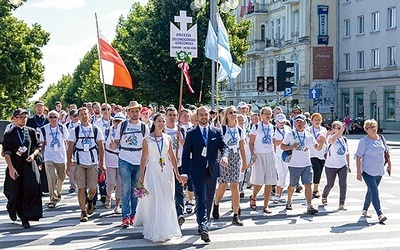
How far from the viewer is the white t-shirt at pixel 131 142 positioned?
33.8ft

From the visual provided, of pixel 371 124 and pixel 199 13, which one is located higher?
pixel 199 13

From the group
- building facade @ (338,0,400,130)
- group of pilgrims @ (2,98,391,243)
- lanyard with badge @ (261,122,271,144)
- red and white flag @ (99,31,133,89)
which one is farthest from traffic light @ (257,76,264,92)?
building facade @ (338,0,400,130)

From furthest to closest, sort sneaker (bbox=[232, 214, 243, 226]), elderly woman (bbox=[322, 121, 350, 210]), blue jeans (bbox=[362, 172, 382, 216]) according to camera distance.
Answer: elderly woman (bbox=[322, 121, 350, 210])
blue jeans (bbox=[362, 172, 382, 216])
sneaker (bbox=[232, 214, 243, 226])

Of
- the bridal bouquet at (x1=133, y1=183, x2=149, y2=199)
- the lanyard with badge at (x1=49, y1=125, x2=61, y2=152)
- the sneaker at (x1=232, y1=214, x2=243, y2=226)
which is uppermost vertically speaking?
the lanyard with badge at (x1=49, y1=125, x2=61, y2=152)

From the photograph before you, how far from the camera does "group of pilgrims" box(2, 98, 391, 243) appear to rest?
364 inches

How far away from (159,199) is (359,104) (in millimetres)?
47340

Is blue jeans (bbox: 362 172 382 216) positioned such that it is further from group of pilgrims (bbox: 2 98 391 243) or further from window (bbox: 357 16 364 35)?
window (bbox: 357 16 364 35)

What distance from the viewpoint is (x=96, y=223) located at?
35.0 feet

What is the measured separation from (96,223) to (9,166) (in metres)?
1.72

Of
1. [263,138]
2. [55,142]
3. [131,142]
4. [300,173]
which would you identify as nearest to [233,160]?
[263,138]

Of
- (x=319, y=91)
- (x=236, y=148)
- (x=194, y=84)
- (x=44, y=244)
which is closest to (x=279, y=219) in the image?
(x=236, y=148)

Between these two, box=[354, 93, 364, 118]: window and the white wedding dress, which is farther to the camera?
box=[354, 93, 364, 118]: window

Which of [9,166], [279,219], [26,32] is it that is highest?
[26,32]

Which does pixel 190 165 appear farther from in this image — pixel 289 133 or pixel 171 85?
pixel 171 85
